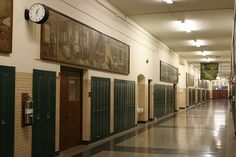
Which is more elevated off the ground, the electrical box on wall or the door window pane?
the door window pane

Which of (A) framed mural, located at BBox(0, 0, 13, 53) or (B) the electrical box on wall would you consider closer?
(A) framed mural, located at BBox(0, 0, 13, 53)

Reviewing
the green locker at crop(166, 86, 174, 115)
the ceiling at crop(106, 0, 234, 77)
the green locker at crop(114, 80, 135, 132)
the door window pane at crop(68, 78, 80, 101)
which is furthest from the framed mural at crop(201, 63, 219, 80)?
the door window pane at crop(68, 78, 80, 101)

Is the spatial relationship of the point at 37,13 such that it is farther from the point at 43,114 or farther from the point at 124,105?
the point at 124,105

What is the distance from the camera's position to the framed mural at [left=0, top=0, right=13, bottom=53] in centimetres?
647

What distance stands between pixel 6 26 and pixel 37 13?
86 centimetres

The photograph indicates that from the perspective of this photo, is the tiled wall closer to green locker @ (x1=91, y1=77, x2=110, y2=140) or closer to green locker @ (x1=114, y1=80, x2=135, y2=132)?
green locker @ (x1=91, y1=77, x2=110, y2=140)

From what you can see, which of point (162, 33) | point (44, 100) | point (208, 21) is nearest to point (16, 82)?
point (44, 100)

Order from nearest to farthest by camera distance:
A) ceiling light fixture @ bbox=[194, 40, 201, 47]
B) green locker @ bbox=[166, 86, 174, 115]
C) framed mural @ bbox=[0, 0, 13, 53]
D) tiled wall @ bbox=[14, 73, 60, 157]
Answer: framed mural @ bbox=[0, 0, 13, 53] → tiled wall @ bbox=[14, 73, 60, 157] → ceiling light fixture @ bbox=[194, 40, 201, 47] → green locker @ bbox=[166, 86, 174, 115]

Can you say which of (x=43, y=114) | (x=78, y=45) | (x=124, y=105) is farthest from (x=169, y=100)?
→ (x=43, y=114)

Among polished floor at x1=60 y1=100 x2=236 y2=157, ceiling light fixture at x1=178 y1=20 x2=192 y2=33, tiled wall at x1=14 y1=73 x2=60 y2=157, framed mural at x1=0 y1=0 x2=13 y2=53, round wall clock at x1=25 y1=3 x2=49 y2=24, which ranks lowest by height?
polished floor at x1=60 y1=100 x2=236 y2=157

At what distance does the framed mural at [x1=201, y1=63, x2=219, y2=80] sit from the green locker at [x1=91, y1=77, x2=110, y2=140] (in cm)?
1962

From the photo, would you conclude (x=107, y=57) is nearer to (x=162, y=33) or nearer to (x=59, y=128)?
(x=59, y=128)

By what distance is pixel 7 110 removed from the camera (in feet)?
21.9

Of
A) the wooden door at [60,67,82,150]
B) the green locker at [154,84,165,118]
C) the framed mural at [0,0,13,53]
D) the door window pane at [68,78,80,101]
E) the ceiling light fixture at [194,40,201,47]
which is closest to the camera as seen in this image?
the framed mural at [0,0,13,53]
